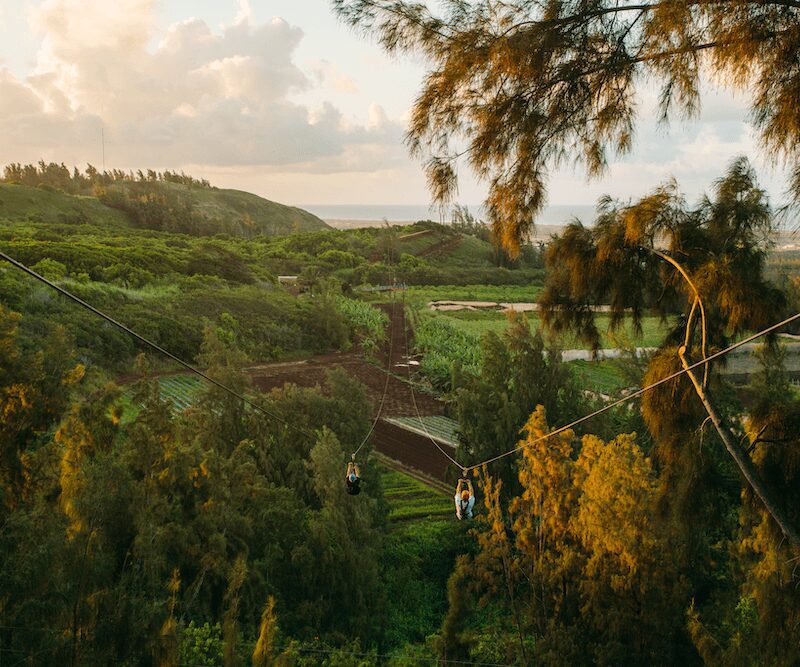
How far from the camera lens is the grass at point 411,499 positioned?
→ 16.3m

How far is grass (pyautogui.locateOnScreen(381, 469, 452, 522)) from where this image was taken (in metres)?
16.3

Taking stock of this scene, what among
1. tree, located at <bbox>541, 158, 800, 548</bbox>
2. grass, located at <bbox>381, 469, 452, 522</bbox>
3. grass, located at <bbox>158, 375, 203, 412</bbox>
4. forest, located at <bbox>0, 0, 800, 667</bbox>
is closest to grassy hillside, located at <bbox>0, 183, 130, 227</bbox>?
grass, located at <bbox>158, 375, 203, 412</bbox>

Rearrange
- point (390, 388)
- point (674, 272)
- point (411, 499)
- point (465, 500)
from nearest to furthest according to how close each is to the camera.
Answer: point (674, 272), point (465, 500), point (411, 499), point (390, 388)

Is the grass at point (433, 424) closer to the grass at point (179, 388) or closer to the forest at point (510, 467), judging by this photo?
the forest at point (510, 467)

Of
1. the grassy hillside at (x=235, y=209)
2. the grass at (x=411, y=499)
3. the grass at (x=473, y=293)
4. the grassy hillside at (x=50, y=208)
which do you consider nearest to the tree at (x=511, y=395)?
the grass at (x=411, y=499)

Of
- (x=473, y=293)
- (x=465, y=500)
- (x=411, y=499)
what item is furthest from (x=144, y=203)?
(x=465, y=500)

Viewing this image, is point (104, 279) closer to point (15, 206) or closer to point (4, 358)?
point (4, 358)

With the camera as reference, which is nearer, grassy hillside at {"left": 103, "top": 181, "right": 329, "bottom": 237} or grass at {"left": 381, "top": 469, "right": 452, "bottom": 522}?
grass at {"left": 381, "top": 469, "right": 452, "bottom": 522}

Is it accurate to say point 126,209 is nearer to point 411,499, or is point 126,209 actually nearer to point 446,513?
point 411,499

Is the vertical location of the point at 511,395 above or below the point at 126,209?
below

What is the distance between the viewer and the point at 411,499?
1711 cm

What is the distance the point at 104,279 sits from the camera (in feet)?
114

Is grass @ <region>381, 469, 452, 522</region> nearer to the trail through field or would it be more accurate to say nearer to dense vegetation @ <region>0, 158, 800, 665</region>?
dense vegetation @ <region>0, 158, 800, 665</region>

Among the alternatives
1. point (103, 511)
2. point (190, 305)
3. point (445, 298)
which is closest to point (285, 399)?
point (103, 511)
